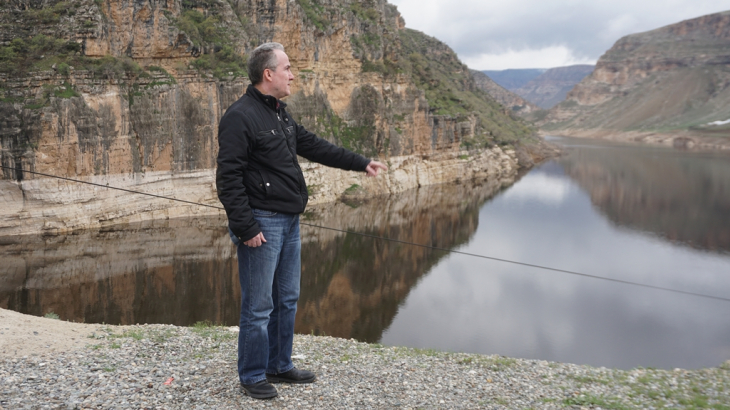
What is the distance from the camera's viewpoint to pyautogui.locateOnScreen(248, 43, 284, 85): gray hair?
441cm

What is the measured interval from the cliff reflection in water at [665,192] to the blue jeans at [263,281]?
1169 inches

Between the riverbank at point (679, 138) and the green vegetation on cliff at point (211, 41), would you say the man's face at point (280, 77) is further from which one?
the riverbank at point (679, 138)

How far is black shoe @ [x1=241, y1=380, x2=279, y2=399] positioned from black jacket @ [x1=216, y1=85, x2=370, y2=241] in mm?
1280

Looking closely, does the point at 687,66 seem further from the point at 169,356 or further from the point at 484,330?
the point at 169,356

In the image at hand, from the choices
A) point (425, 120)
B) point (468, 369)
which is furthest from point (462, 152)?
point (468, 369)

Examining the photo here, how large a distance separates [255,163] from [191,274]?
16.5 metres

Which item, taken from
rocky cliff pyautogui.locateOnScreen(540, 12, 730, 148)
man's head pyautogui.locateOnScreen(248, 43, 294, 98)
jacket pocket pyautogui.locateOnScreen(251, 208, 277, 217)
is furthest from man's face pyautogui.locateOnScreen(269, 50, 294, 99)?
rocky cliff pyautogui.locateOnScreen(540, 12, 730, 148)

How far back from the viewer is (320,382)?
197 inches

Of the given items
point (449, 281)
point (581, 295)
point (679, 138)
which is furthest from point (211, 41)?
point (679, 138)

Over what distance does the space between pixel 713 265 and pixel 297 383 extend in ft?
84.6

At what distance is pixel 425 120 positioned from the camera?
46.6m

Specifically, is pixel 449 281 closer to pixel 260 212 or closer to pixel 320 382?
pixel 320 382

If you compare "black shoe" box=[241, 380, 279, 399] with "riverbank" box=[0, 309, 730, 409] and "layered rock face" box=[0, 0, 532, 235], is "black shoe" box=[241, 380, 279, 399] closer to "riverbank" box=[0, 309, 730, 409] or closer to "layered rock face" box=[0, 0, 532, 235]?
"riverbank" box=[0, 309, 730, 409]

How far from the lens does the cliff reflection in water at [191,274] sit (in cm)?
1578
